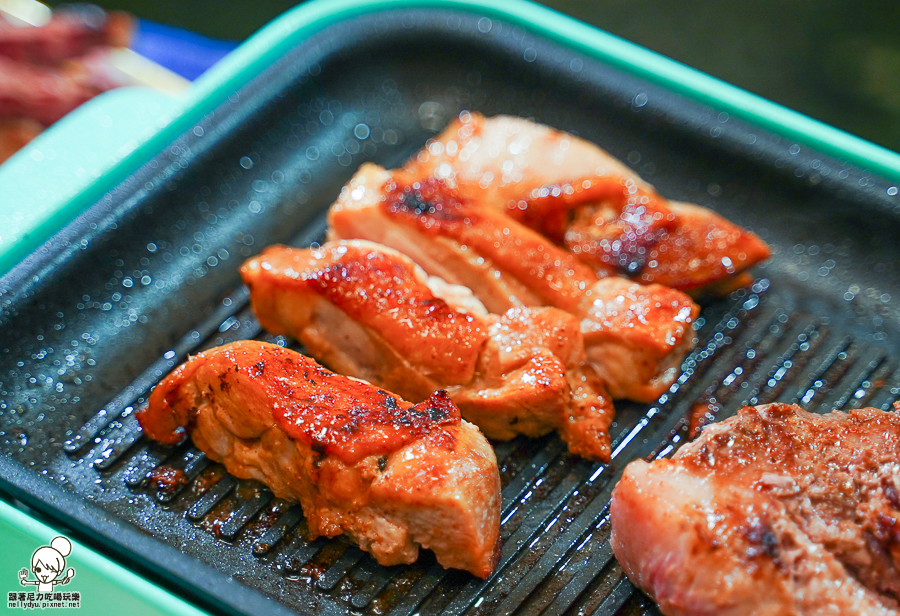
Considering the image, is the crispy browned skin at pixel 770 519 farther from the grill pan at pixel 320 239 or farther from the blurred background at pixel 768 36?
the blurred background at pixel 768 36

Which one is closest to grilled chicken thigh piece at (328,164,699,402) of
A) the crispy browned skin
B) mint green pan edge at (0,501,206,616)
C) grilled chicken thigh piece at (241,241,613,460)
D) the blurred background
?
grilled chicken thigh piece at (241,241,613,460)

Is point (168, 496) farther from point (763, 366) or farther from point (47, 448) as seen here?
point (763, 366)

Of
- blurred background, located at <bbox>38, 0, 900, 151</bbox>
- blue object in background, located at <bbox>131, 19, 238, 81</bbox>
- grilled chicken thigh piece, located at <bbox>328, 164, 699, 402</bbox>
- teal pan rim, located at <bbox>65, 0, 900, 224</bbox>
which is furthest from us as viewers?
blurred background, located at <bbox>38, 0, 900, 151</bbox>

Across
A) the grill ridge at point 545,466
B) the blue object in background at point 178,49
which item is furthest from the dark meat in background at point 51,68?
the grill ridge at point 545,466

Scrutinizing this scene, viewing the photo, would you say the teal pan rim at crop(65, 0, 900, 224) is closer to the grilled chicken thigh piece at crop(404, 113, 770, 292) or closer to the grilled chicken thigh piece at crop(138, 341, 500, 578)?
the grilled chicken thigh piece at crop(404, 113, 770, 292)

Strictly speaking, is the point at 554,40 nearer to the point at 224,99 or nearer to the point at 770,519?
the point at 224,99

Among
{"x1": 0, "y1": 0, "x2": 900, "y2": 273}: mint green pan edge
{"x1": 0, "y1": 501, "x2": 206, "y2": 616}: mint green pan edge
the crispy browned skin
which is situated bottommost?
{"x1": 0, "y1": 501, "x2": 206, "y2": 616}: mint green pan edge

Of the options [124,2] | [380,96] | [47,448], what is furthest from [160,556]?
[124,2]
